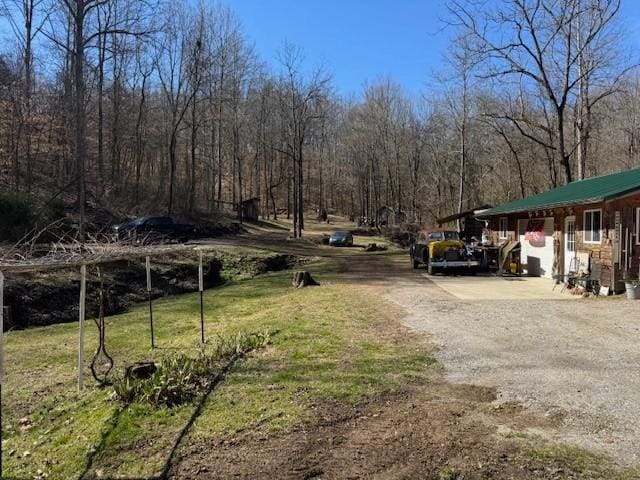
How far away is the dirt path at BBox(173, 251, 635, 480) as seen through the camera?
3.87m

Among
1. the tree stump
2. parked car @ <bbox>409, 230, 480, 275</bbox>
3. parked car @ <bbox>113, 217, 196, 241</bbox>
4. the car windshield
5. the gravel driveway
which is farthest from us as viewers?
the car windshield

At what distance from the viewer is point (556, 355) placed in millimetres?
7309

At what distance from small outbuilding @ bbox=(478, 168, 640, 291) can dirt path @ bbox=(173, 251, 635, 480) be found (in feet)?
31.0

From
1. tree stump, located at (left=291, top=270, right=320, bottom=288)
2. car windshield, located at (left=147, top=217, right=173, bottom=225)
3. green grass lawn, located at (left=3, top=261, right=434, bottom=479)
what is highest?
car windshield, located at (left=147, top=217, right=173, bottom=225)

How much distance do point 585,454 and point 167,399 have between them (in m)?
4.17

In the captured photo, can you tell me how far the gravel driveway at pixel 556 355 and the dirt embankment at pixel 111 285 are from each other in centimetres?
730

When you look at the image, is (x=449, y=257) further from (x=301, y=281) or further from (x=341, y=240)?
(x=341, y=240)

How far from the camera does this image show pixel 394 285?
1658 cm

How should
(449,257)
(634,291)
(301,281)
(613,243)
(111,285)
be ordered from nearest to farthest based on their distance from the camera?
(634,291), (613,243), (301,281), (111,285), (449,257)

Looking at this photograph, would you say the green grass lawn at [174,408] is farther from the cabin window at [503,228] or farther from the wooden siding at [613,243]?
the cabin window at [503,228]

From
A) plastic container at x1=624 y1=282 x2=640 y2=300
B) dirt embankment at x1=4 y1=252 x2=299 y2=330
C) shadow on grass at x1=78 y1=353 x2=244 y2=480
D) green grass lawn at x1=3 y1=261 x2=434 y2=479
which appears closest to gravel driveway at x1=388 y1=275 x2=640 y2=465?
plastic container at x1=624 y1=282 x2=640 y2=300

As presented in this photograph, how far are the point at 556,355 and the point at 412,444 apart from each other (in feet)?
13.2

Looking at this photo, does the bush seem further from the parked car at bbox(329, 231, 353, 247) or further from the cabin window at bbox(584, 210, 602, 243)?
the parked car at bbox(329, 231, 353, 247)

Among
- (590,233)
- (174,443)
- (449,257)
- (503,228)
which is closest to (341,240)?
(503,228)
